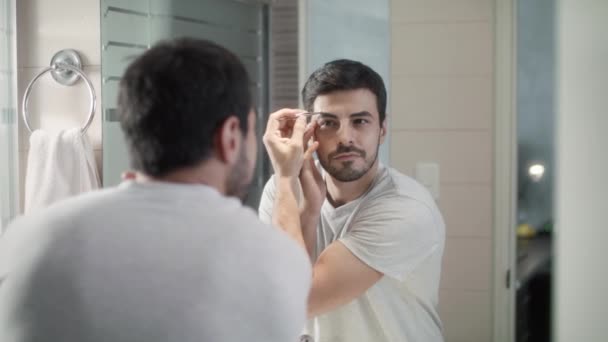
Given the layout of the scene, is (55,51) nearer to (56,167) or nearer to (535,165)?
(56,167)

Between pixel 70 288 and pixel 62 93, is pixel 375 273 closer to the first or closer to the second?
pixel 70 288

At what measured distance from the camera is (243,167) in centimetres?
72

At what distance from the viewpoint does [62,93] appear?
165cm

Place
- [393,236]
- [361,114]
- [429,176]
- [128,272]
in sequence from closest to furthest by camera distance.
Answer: [128,272], [393,236], [361,114], [429,176]

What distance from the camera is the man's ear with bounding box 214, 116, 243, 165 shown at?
0.68 metres

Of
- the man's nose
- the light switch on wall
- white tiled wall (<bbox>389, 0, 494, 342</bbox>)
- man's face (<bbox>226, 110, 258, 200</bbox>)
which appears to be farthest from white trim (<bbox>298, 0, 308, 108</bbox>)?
man's face (<bbox>226, 110, 258, 200</bbox>)

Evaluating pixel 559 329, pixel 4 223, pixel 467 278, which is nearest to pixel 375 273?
pixel 559 329

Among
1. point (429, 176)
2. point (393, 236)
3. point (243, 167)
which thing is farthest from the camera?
point (429, 176)

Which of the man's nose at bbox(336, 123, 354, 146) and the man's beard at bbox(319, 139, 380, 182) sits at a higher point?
the man's nose at bbox(336, 123, 354, 146)

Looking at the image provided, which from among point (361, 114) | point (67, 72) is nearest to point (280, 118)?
point (361, 114)

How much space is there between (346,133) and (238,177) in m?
0.51

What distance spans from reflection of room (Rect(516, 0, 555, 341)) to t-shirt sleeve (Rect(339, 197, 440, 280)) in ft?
1.82

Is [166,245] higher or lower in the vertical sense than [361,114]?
lower

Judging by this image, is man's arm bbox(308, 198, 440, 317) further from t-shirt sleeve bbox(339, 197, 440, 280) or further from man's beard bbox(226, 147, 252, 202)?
man's beard bbox(226, 147, 252, 202)
